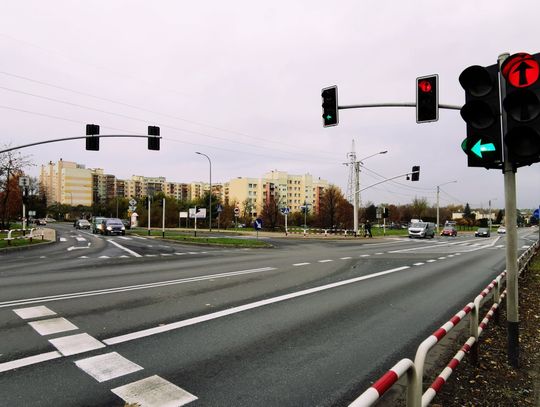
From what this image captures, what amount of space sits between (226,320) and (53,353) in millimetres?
2475

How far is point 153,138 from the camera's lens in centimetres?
2056

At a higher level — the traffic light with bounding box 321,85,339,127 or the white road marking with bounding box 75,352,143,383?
the traffic light with bounding box 321,85,339,127

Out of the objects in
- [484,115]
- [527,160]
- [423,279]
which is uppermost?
[484,115]

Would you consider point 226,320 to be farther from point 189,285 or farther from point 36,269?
point 36,269

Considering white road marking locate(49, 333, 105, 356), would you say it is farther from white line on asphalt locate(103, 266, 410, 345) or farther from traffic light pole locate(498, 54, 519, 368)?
traffic light pole locate(498, 54, 519, 368)

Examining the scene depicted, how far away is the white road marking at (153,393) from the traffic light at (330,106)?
10611 millimetres

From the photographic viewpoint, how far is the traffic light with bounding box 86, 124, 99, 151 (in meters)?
18.8

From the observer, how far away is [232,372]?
3906 mm

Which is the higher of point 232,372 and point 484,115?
point 484,115

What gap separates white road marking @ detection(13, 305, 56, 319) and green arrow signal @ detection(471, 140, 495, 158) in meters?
6.71

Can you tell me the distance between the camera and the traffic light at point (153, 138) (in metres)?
20.4

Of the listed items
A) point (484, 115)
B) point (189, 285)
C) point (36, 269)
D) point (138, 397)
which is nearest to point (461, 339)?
point (484, 115)

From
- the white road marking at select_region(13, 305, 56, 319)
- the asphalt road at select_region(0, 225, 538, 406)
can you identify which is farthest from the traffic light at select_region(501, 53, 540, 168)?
the white road marking at select_region(13, 305, 56, 319)

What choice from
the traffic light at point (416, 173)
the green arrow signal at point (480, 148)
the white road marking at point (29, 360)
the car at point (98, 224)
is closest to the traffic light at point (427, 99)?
the green arrow signal at point (480, 148)
